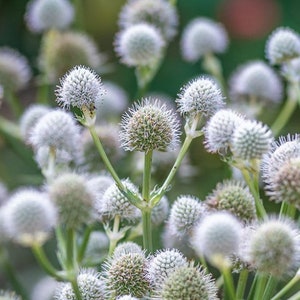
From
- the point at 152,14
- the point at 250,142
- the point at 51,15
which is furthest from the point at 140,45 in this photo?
the point at 250,142

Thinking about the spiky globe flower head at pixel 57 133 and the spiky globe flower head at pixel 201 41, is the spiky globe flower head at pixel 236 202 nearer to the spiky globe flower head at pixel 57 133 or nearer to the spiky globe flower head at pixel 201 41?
the spiky globe flower head at pixel 57 133

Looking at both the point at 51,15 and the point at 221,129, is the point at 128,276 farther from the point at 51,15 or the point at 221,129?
the point at 51,15

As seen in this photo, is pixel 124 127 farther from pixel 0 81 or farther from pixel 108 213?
pixel 0 81

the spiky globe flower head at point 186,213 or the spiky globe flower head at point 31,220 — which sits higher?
the spiky globe flower head at point 186,213

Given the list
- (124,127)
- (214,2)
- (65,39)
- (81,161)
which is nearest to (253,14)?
(214,2)

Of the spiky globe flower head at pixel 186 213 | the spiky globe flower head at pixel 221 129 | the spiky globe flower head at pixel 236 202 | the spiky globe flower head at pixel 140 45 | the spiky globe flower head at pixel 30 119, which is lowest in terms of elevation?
the spiky globe flower head at pixel 186 213

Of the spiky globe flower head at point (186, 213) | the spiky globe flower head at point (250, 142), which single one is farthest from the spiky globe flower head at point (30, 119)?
the spiky globe flower head at point (250, 142)
